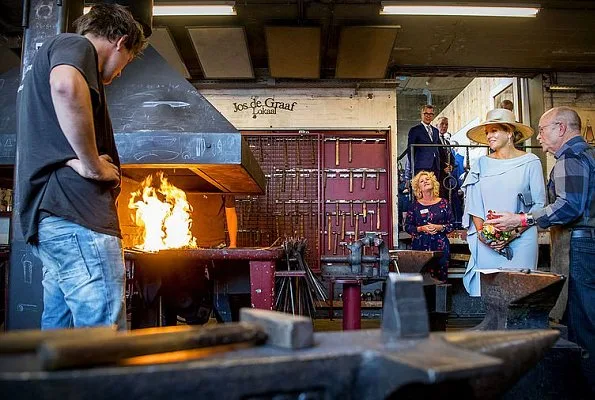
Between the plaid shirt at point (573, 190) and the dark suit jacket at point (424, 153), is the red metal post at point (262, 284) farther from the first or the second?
the dark suit jacket at point (424, 153)

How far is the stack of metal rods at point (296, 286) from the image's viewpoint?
3.42m

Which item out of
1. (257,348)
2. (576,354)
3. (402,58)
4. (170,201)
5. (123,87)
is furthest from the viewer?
(402,58)

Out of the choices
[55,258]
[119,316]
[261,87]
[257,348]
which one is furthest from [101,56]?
[261,87]

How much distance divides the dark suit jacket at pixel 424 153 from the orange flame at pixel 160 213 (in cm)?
427

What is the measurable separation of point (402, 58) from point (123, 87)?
17.0 ft

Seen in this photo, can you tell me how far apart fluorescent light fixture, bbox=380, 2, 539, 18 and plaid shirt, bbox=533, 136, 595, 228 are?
321 centimetres

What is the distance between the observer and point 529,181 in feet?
12.1

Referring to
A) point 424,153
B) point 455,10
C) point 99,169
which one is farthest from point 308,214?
point 99,169

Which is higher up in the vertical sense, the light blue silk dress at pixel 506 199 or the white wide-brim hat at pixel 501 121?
the white wide-brim hat at pixel 501 121

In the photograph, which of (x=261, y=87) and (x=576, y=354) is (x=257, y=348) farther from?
(x=261, y=87)

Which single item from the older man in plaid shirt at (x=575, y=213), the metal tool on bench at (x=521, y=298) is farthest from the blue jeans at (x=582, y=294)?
the metal tool on bench at (x=521, y=298)

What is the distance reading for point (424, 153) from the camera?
7.79 metres

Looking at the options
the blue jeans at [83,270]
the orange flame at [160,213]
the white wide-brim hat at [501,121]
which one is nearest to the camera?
the blue jeans at [83,270]

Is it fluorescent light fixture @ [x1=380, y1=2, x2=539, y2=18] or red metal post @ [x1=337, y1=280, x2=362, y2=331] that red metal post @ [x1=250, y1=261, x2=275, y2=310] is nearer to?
red metal post @ [x1=337, y1=280, x2=362, y2=331]
